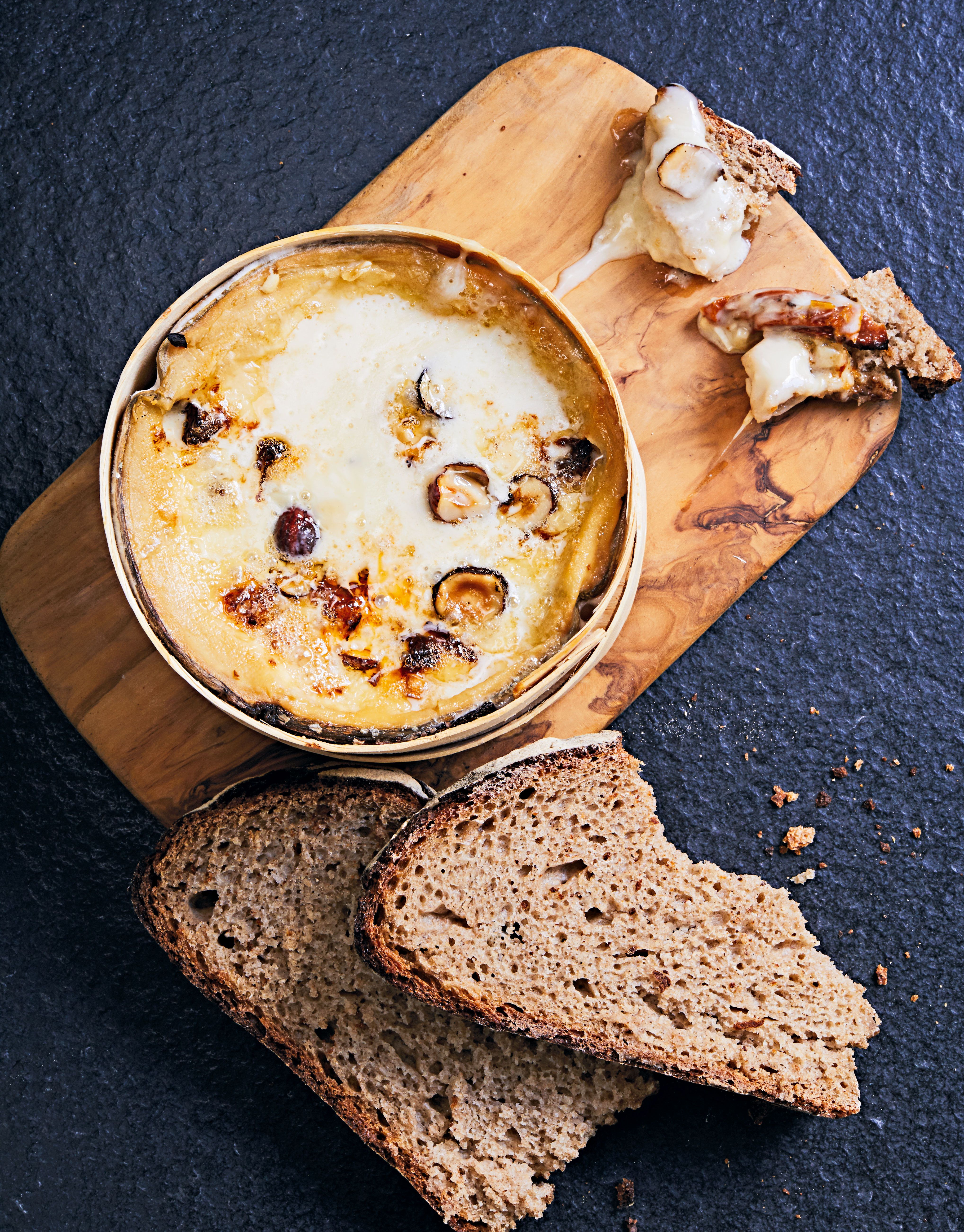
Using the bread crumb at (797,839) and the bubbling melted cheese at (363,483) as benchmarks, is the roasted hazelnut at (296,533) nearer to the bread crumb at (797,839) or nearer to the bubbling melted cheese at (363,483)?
the bubbling melted cheese at (363,483)

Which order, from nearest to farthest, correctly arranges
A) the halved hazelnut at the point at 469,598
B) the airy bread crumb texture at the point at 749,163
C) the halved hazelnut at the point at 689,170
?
the halved hazelnut at the point at 469,598, the halved hazelnut at the point at 689,170, the airy bread crumb texture at the point at 749,163

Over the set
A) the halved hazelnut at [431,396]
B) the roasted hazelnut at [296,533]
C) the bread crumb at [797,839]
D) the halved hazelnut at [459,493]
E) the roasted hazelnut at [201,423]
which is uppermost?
the roasted hazelnut at [201,423]

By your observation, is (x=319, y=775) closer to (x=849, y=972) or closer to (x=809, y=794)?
(x=809, y=794)

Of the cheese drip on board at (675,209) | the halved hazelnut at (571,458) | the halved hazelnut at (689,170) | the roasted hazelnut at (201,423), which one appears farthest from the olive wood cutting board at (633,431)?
the roasted hazelnut at (201,423)

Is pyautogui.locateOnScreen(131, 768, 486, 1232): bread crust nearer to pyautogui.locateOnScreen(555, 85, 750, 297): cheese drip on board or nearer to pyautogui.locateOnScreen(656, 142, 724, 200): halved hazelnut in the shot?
pyautogui.locateOnScreen(555, 85, 750, 297): cheese drip on board

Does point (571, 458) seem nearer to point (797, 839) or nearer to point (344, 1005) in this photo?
point (797, 839)

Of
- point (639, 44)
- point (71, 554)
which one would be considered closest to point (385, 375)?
point (71, 554)

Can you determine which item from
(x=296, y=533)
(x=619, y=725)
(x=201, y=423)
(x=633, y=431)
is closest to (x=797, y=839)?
(x=619, y=725)

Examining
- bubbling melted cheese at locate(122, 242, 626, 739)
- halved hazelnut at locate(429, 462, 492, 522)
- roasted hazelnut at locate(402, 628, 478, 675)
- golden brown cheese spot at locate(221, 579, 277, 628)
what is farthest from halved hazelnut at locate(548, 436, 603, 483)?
golden brown cheese spot at locate(221, 579, 277, 628)
